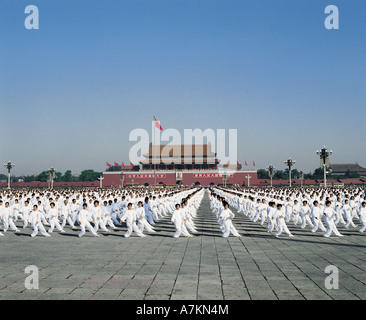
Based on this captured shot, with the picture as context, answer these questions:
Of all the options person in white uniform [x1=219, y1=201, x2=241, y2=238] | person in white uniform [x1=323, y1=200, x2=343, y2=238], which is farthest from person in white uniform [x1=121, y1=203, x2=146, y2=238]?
person in white uniform [x1=323, y1=200, x2=343, y2=238]

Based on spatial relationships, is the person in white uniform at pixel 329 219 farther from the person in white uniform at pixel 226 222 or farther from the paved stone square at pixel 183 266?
the person in white uniform at pixel 226 222

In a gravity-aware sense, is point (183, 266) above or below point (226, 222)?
below

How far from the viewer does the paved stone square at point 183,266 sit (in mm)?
5270

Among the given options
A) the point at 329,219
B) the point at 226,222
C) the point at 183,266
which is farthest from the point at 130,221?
the point at 329,219

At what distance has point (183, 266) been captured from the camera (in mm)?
7012

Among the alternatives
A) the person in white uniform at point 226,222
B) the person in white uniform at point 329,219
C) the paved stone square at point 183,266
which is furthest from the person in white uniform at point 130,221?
the person in white uniform at point 329,219

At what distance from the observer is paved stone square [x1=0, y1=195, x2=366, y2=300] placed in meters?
5.27

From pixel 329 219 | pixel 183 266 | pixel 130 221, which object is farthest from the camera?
pixel 130 221

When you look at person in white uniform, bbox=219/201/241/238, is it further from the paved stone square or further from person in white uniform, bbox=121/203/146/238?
person in white uniform, bbox=121/203/146/238

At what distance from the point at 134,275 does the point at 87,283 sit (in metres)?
0.88

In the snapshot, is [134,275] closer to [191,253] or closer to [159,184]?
[191,253]

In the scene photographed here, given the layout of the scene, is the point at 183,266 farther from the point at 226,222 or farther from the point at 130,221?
the point at 130,221
